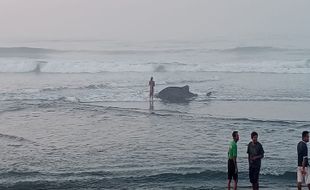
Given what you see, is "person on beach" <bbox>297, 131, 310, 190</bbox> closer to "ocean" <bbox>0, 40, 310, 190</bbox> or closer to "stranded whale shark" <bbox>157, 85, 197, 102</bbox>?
"ocean" <bbox>0, 40, 310, 190</bbox>

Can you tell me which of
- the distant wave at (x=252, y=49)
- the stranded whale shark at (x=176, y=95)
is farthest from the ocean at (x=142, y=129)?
the distant wave at (x=252, y=49)

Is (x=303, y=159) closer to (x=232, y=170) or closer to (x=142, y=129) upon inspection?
(x=232, y=170)

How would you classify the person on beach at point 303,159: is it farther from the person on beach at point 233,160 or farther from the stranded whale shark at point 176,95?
the stranded whale shark at point 176,95

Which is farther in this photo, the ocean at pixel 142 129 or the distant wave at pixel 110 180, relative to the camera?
the ocean at pixel 142 129

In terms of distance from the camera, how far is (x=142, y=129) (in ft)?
66.2

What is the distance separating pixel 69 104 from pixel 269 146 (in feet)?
42.5

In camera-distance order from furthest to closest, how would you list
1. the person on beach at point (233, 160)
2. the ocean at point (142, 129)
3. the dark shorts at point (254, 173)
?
1. the ocean at point (142, 129)
2. the person on beach at point (233, 160)
3. the dark shorts at point (254, 173)

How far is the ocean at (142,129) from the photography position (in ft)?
45.4

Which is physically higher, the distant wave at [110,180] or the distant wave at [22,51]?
the distant wave at [22,51]

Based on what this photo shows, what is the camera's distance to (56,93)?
31.7 metres

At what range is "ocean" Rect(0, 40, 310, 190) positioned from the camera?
13.8 m

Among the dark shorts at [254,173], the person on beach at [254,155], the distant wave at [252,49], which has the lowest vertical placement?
the dark shorts at [254,173]

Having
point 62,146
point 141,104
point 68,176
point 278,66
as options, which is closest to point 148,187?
point 68,176

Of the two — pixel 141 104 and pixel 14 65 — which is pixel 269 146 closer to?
pixel 141 104
